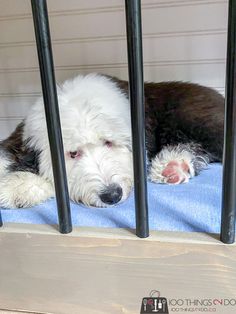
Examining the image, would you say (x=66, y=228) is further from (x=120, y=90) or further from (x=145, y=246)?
(x=120, y=90)

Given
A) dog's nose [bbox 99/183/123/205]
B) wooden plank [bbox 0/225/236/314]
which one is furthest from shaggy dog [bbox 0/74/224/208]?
wooden plank [bbox 0/225/236/314]

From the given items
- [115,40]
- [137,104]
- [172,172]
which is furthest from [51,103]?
[115,40]

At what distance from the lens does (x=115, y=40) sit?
2.02m

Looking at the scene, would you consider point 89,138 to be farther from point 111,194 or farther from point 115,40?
point 115,40

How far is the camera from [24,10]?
2.04 m

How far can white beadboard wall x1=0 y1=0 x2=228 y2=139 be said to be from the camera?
6.28ft

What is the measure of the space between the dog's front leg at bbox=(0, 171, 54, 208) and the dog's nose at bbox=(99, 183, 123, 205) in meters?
0.20

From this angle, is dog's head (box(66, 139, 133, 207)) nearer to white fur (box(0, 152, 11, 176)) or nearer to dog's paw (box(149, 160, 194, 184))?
dog's paw (box(149, 160, 194, 184))

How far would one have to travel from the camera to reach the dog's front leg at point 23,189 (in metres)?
1.27

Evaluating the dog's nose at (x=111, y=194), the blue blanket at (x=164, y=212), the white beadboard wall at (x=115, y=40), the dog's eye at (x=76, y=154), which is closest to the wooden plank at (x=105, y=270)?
the blue blanket at (x=164, y=212)

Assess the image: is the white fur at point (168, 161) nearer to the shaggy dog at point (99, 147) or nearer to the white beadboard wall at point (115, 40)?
the shaggy dog at point (99, 147)

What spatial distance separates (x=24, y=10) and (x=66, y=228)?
142 cm

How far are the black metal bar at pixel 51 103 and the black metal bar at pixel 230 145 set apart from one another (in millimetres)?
388

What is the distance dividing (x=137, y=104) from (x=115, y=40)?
4.10ft
